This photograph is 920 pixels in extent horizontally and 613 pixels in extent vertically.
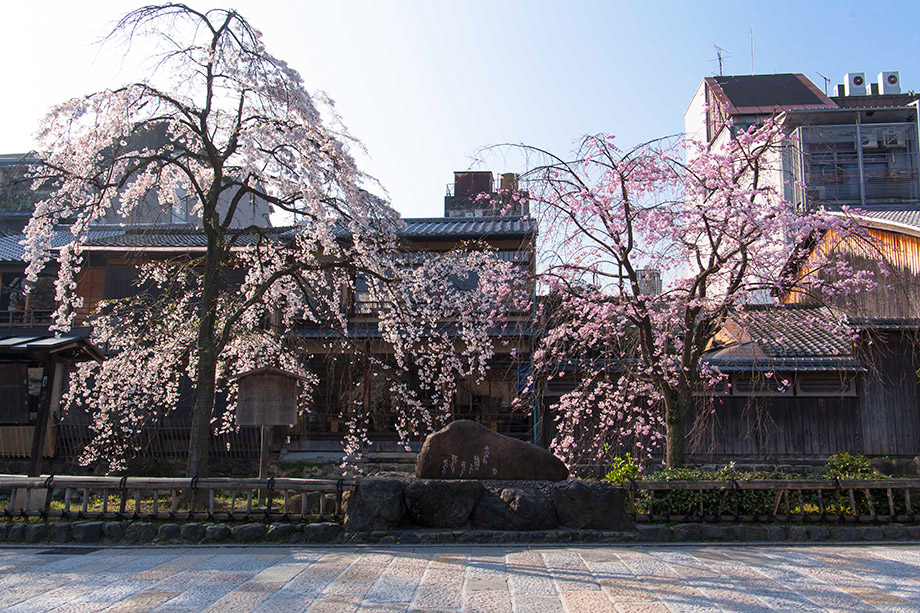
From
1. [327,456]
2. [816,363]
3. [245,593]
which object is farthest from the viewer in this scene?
[327,456]

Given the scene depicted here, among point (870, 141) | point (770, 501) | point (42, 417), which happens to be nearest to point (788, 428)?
point (770, 501)

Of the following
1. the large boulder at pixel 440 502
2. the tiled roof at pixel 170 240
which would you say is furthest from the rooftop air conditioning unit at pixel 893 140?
the large boulder at pixel 440 502

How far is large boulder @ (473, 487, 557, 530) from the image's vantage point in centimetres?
798

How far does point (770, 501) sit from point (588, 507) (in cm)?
257

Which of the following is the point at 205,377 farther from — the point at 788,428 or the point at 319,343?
the point at 788,428

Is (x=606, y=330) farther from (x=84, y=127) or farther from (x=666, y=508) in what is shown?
(x=84, y=127)

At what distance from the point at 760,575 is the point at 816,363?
10.1m

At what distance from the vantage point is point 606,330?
408 inches

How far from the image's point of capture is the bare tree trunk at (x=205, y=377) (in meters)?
9.38

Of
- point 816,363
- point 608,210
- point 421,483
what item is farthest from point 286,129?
point 816,363

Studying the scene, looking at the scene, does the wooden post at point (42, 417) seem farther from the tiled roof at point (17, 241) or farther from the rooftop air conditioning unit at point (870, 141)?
the rooftop air conditioning unit at point (870, 141)

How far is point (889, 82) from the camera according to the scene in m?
27.3

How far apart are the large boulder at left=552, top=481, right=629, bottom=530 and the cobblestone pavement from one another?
574mm

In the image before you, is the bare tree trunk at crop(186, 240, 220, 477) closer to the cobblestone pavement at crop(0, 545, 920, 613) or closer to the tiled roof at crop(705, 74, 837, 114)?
the cobblestone pavement at crop(0, 545, 920, 613)
